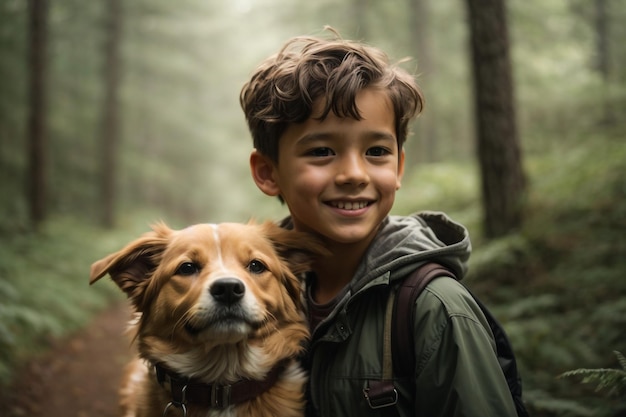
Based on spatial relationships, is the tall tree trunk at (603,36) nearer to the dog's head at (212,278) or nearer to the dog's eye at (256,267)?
the dog's head at (212,278)

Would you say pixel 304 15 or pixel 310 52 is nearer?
pixel 310 52

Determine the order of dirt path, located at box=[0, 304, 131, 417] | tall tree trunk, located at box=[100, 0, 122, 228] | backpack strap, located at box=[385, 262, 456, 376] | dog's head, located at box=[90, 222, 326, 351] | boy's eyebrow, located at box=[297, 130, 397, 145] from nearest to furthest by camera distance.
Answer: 1. backpack strap, located at box=[385, 262, 456, 376]
2. dog's head, located at box=[90, 222, 326, 351]
3. boy's eyebrow, located at box=[297, 130, 397, 145]
4. dirt path, located at box=[0, 304, 131, 417]
5. tall tree trunk, located at box=[100, 0, 122, 228]

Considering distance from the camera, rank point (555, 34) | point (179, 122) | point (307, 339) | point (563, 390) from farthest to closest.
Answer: point (179, 122)
point (555, 34)
point (563, 390)
point (307, 339)

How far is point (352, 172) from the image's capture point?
2.59 meters

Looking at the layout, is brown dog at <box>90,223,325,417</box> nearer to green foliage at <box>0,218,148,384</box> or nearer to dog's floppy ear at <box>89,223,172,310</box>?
dog's floppy ear at <box>89,223,172,310</box>

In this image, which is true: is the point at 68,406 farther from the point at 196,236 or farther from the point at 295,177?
the point at 295,177

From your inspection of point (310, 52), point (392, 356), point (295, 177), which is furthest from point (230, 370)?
point (310, 52)

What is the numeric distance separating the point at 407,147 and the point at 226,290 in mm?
16767

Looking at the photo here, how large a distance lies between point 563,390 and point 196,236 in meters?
3.10

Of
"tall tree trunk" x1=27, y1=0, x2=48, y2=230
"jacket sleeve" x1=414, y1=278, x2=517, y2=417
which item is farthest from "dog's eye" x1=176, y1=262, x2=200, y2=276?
"tall tree trunk" x1=27, y1=0, x2=48, y2=230

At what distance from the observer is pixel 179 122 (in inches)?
1001

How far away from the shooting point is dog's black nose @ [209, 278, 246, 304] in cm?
239

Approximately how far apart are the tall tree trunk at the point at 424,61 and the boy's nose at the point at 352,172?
1231 cm

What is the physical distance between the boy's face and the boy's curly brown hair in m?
0.06
